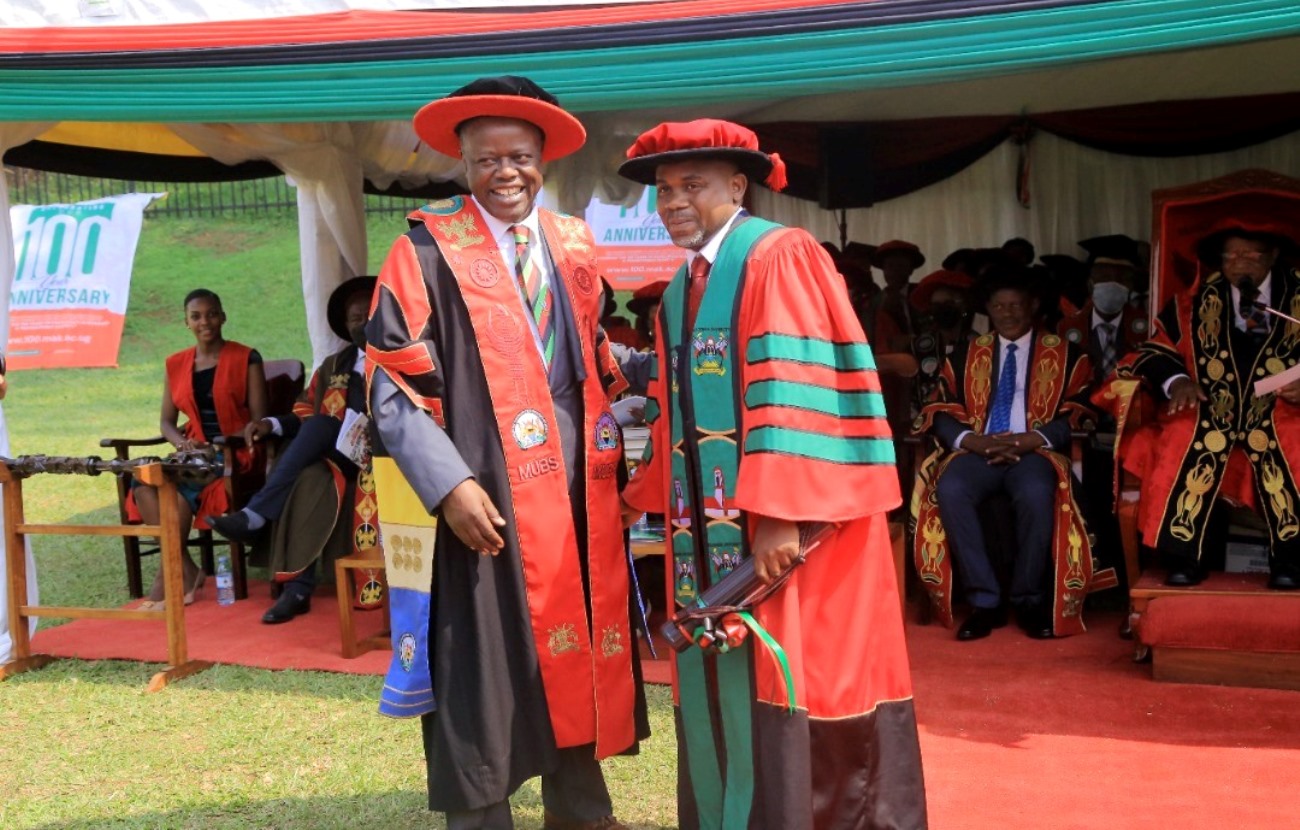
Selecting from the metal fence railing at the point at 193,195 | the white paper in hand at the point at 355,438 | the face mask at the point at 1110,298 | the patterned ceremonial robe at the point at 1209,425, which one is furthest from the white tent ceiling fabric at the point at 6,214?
the metal fence railing at the point at 193,195

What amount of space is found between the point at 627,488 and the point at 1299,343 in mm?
3068

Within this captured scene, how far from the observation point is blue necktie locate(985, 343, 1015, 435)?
19.4 feet

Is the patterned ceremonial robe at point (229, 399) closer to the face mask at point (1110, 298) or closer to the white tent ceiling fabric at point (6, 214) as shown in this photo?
the white tent ceiling fabric at point (6, 214)

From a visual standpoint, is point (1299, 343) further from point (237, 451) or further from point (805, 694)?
point (237, 451)

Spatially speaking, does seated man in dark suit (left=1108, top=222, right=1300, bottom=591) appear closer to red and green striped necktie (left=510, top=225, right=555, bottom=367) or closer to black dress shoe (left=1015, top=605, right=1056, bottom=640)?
black dress shoe (left=1015, top=605, right=1056, bottom=640)

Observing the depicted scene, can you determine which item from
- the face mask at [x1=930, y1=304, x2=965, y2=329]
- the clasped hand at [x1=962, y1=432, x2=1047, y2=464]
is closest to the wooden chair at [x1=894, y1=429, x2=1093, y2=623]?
the clasped hand at [x1=962, y1=432, x2=1047, y2=464]

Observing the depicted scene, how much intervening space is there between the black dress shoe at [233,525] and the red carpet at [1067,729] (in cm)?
50

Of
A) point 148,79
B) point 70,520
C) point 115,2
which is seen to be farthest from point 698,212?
point 70,520

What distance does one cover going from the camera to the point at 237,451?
275 inches

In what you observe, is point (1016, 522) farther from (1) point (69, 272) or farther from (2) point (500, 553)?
(1) point (69, 272)

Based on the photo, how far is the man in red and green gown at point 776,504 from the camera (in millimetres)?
2855

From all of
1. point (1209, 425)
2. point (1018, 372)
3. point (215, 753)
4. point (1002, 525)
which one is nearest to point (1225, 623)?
point (1209, 425)

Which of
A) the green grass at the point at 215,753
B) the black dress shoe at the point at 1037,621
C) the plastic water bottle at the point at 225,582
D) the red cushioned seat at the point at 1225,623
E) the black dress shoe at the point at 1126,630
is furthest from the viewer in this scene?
the plastic water bottle at the point at 225,582

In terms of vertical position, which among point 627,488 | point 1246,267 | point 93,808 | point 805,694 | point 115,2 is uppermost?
point 115,2
